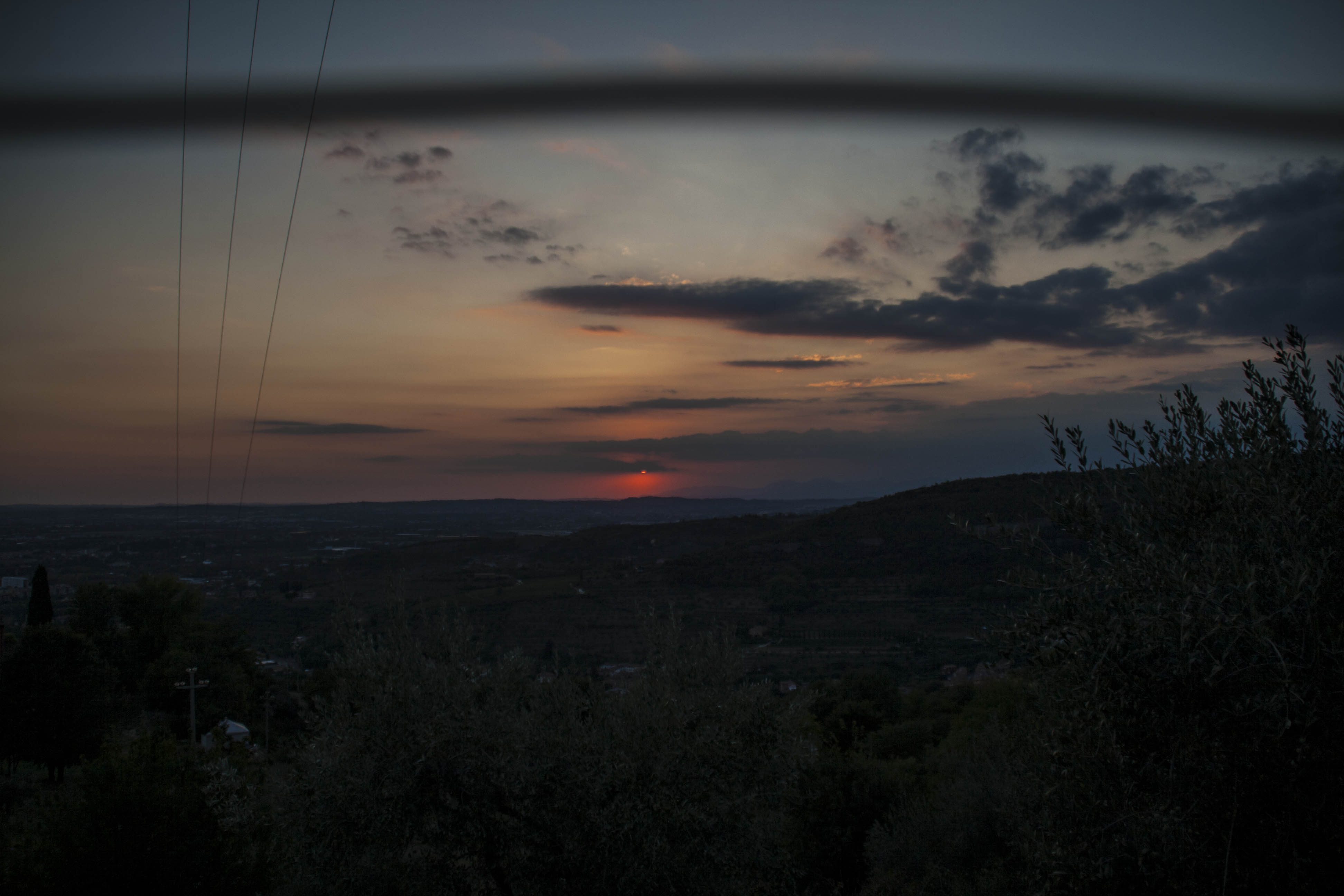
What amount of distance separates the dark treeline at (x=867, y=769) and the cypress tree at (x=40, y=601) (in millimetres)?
23428

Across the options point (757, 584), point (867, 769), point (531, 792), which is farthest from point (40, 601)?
point (531, 792)

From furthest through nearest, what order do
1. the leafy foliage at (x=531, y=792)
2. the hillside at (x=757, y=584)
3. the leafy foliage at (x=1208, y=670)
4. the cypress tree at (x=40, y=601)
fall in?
the cypress tree at (x=40, y=601) → the hillside at (x=757, y=584) → the leafy foliage at (x=531, y=792) → the leafy foliage at (x=1208, y=670)

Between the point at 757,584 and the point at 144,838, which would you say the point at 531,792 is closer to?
the point at 144,838

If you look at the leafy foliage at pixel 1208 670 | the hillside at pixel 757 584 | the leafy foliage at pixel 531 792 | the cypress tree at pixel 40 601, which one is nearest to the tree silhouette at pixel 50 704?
the cypress tree at pixel 40 601

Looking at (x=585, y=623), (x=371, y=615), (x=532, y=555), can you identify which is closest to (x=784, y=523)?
(x=532, y=555)

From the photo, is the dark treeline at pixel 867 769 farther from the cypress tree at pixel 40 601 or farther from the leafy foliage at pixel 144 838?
the cypress tree at pixel 40 601

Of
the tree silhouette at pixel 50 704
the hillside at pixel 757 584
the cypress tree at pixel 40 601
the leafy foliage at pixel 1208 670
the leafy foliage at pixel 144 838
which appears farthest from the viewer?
the cypress tree at pixel 40 601

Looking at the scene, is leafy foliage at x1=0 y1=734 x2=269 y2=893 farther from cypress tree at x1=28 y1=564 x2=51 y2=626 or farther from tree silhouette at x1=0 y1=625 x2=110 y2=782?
cypress tree at x1=28 y1=564 x2=51 y2=626

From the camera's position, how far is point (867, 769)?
1805 cm

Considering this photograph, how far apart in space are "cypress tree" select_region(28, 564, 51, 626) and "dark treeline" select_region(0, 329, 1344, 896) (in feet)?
76.9

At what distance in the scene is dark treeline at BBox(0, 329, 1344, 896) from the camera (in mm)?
3852

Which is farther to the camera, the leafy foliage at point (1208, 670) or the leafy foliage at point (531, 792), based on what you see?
the leafy foliage at point (531, 792)

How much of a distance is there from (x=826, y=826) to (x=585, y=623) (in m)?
15.4

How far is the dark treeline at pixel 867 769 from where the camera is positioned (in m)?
3.85
